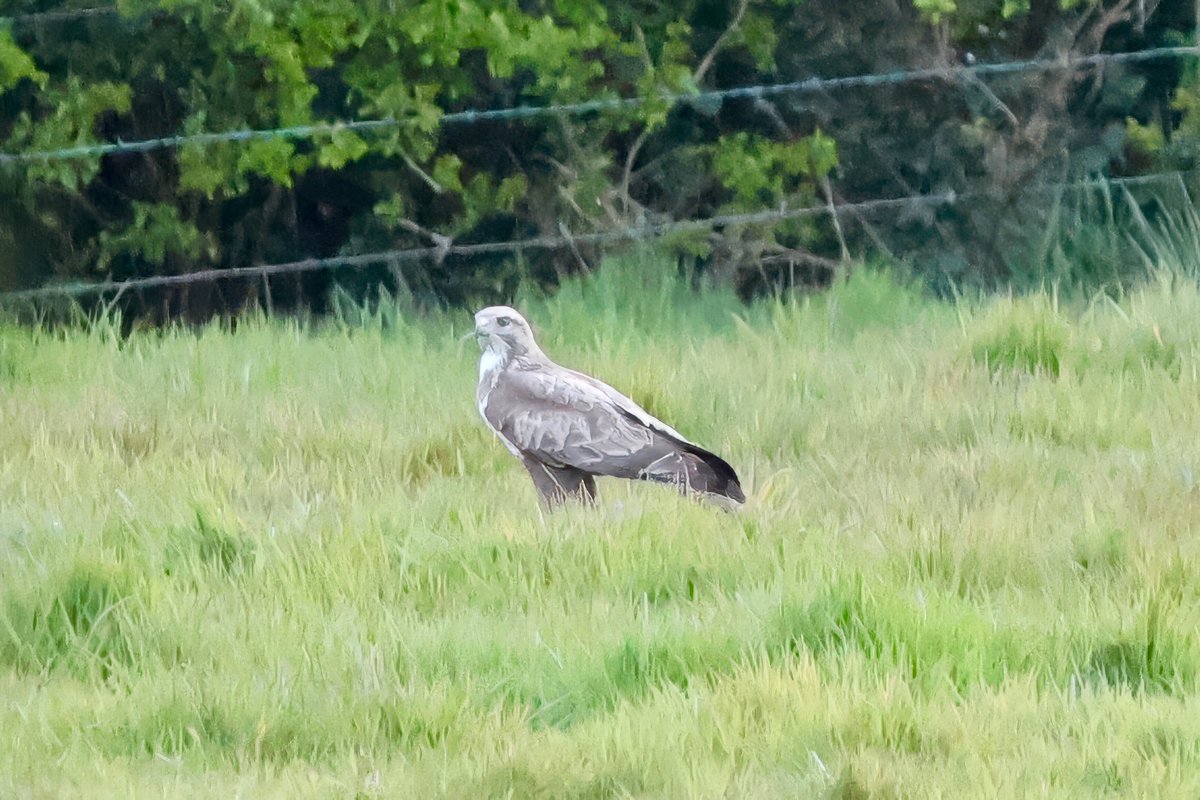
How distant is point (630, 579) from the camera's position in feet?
14.5

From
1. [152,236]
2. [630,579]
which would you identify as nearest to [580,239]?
[152,236]

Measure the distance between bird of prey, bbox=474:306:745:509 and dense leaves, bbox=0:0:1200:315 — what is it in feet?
12.8

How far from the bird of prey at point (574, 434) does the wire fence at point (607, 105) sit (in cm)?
294

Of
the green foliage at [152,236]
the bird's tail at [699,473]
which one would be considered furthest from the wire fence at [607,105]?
the bird's tail at [699,473]

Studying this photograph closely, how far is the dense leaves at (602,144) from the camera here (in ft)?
30.6

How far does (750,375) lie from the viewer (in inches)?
261

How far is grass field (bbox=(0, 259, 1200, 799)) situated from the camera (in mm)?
3432

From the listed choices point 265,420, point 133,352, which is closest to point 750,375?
point 265,420

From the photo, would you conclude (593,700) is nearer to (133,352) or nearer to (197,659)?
(197,659)

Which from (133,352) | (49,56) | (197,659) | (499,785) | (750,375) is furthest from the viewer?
(49,56)

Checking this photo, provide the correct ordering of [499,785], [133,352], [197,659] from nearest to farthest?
[499,785]
[197,659]
[133,352]

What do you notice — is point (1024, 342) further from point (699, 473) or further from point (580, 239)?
point (580, 239)

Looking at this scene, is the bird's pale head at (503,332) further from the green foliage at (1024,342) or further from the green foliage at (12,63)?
the green foliage at (12,63)

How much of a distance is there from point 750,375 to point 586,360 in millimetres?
660
